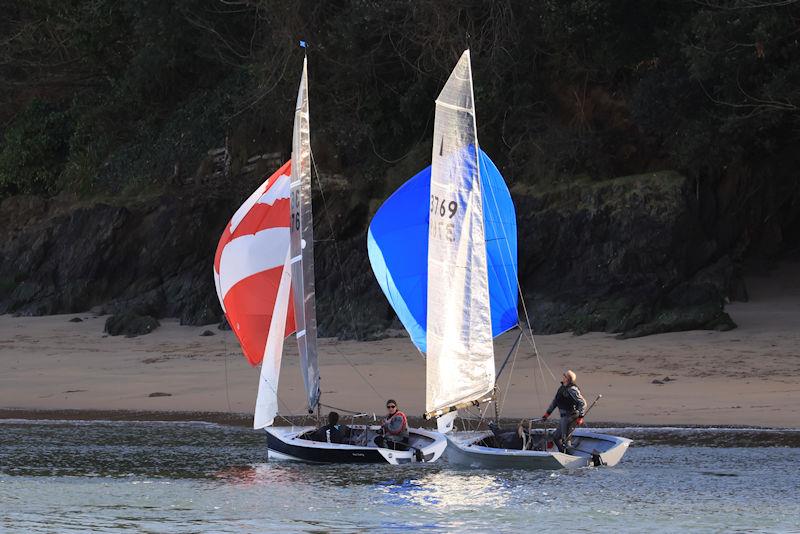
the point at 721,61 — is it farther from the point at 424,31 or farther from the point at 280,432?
the point at 280,432

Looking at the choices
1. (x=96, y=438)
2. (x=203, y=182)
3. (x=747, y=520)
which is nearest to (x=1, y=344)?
(x=203, y=182)

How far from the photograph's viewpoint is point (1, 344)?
3447cm

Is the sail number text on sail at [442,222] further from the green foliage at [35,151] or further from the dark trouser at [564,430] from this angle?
the green foliage at [35,151]

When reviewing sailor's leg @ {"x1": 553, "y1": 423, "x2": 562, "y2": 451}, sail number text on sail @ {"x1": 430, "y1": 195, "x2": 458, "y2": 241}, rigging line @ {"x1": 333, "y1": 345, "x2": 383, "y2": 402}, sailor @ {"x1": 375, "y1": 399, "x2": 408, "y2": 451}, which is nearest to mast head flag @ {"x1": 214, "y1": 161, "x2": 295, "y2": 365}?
sailor @ {"x1": 375, "y1": 399, "x2": 408, "y2": 451}

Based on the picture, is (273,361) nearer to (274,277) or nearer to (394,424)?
(274,277)

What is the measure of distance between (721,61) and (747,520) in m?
15.0

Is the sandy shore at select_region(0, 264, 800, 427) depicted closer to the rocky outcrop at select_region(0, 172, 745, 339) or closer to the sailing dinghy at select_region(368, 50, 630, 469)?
the rocky outcrop at select_region(0, 172, 745, 339)

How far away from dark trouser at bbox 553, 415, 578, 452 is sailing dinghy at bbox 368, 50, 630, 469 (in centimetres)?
26

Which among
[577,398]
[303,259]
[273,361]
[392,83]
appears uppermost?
[392,83]

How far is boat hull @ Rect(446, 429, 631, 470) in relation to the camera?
19406mm

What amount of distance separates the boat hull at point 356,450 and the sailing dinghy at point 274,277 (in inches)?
17.7

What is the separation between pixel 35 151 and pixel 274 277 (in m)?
27.0

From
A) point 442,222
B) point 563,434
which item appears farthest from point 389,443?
point 442,222

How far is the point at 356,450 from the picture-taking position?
20203 millimetres
